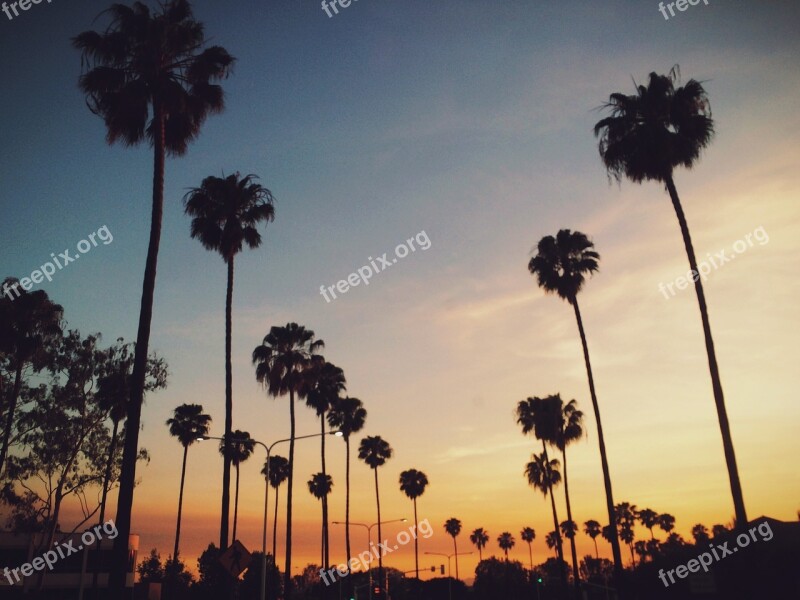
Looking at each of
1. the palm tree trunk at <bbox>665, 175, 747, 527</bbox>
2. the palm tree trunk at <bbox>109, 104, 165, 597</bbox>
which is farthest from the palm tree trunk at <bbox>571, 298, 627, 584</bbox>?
the palm tree trunk at <bbox>109, 104, 165, 597</bbox>

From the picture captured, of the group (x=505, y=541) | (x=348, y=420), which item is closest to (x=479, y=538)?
(x=505, y=541)

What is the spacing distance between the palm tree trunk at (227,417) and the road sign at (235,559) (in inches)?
152

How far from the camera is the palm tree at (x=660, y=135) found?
22703 mm

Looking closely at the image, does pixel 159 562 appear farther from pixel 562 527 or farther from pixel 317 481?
pixel 562 527

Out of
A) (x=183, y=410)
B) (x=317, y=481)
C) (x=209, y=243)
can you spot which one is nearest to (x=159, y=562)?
(x=317, y=481)

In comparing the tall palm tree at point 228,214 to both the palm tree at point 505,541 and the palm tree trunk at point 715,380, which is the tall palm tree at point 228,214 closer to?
the palm tree trunk at point 715,380

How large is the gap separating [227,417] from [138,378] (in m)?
10.00

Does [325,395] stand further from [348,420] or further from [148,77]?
[148,77]

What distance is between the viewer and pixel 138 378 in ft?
54.9

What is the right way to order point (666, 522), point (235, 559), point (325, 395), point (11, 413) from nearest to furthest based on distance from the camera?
1. point (235, 559)
2. point (11, 413)
3. point (325, 395)
4. point (666, 522)

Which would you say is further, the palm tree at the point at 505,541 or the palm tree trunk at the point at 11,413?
the palm tree at the point at 505,541

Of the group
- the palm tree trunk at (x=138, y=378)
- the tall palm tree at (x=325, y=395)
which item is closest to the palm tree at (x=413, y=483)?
the tall palm tree at (x=325, y=395)

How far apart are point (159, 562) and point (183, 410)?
58700mm

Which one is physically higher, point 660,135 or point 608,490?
point 660,135
